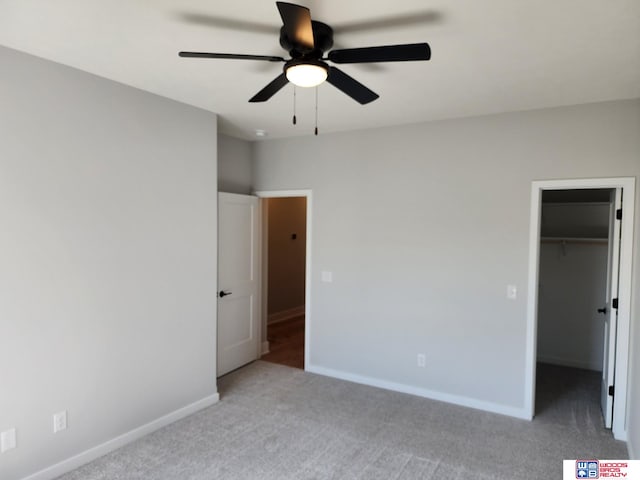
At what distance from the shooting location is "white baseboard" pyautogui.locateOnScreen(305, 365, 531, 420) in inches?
145

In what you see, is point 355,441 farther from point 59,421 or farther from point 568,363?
point 568,363

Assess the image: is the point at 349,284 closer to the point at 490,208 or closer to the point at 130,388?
the point at 490,208

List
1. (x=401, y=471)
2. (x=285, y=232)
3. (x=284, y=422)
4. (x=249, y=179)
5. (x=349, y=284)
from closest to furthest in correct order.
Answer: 1. (x=401, y=471)
2. (x=284, y=422)
3. (x=349, y=284)
4. (x=249, y=179)
5. (x=285, y=232)

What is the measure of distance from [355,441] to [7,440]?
2311 millimetres

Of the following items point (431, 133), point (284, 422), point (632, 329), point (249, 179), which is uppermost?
point (431, 133)

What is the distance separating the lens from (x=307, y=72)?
2.03 metres

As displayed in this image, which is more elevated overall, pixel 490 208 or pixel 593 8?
pixel 593 8

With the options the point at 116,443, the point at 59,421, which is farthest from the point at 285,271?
the point at 59,421

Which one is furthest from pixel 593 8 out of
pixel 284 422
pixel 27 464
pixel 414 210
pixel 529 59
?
pixel 27 464

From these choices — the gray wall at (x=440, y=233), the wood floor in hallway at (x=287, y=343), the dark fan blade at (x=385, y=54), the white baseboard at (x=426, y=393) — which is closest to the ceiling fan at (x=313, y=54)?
the dark fan blade at (x=385, y=54)

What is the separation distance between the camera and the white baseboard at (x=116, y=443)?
268 cm

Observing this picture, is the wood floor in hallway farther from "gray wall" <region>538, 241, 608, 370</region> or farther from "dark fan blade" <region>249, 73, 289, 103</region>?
"dark fan blade" <region>249, 73, 289, 103</region>

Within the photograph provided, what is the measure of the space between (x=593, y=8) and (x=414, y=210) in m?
2.33

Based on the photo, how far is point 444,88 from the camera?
120 inches
